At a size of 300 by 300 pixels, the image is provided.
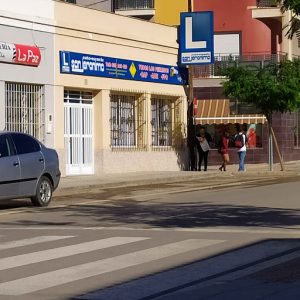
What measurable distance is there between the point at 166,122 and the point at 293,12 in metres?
23.0

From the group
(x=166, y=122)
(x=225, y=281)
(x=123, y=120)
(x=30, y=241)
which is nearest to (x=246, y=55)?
(x=166, y=122)

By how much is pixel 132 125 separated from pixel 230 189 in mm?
10252

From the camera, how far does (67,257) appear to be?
1214 cm

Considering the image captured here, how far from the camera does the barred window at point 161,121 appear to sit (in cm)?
3700

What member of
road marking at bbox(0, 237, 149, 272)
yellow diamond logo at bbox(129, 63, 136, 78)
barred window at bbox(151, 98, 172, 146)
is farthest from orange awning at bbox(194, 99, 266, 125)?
road marking at bbox(0, 237, 149, 272)

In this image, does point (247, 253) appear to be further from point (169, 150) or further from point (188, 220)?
point (169, 150)

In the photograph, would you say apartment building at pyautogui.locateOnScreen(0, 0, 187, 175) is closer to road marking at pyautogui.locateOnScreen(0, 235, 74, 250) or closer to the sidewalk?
the sidewalk

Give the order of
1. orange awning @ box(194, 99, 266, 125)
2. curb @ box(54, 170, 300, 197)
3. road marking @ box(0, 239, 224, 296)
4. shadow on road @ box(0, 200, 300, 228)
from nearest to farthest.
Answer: road marking @ box(0, 239, 224, 296), shadow on road @ box(0, 200, 300, 228), curb @ box(54, 170, 300, 197), orange awning @ box(194, 99, 266, 125)

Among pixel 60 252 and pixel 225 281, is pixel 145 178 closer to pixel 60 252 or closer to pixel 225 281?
pixel 60 252

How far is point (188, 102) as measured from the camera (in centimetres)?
3838

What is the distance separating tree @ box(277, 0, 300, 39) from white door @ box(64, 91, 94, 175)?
57.6ft

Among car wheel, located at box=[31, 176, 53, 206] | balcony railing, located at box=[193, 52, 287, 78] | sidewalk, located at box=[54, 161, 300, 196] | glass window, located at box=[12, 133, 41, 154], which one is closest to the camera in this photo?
glass window, located at box=[12, 133, 41, 154]

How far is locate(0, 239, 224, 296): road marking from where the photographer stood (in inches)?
393

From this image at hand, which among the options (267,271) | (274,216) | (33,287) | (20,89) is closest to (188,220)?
(274,216)
